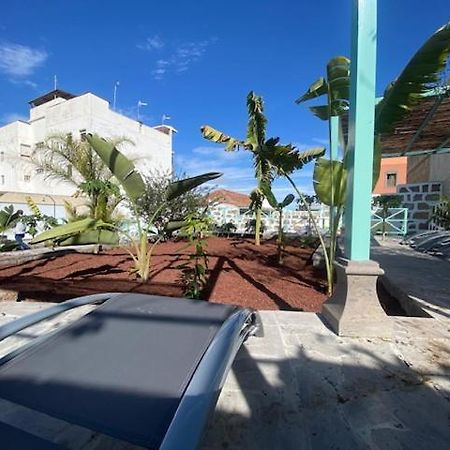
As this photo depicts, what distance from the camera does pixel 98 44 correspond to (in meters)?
12.2

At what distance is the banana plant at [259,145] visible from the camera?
4719 mm

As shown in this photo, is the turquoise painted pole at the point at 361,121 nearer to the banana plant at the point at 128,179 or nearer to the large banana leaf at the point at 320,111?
the large banana leaf at the point at 320,111

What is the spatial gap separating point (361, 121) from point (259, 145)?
2.36 meters

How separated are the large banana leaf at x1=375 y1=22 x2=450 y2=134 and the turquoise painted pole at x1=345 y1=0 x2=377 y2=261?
68cm

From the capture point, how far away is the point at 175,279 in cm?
592

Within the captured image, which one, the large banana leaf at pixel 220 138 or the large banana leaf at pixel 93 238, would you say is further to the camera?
the large banana leaf at pixel 220 138

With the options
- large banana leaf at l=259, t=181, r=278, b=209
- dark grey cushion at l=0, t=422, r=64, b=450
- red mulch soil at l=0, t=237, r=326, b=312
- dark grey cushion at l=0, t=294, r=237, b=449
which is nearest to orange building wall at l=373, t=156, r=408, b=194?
large banana leaf at l=259, t=181, r=278, b=209

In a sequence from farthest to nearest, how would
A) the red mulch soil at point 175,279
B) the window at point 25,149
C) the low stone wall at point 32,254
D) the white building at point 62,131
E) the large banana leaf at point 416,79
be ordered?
the window at point 25,149, the white building at point 62,131, the low stone wall at point 32,254, the red mulch soil at point 175,279, the large banana leaf at point 416,79

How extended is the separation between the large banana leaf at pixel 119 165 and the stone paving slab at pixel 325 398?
8.98ft

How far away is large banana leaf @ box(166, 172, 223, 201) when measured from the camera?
523 cm

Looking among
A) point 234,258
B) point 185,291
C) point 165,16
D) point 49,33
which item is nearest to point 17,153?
point 49,33

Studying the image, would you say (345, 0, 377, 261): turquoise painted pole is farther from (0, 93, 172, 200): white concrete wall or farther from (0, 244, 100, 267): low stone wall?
(0, 93, 172, 200): white concrete wall

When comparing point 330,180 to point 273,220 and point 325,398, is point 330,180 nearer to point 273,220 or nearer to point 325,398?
point 325,398

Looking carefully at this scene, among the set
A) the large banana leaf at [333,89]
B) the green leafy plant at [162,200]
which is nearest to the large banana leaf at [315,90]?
the large banana leaf at [333,89]
